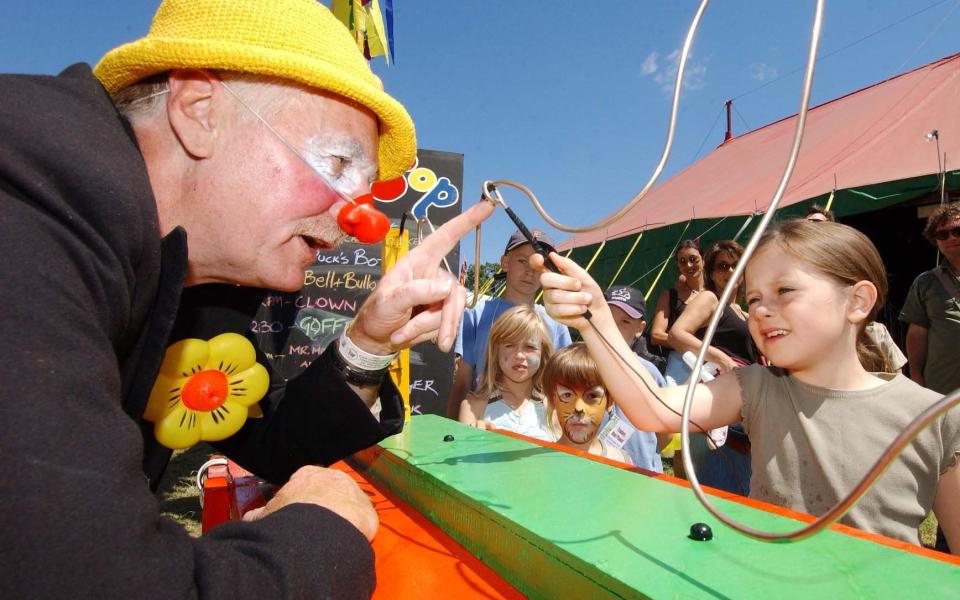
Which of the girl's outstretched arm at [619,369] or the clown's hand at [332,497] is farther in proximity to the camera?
the girl's outstretched arm at [619,369]

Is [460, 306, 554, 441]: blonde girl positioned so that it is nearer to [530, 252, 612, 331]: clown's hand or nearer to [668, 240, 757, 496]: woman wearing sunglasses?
[668, 240, 757, 496]: woman wearing sunglasses

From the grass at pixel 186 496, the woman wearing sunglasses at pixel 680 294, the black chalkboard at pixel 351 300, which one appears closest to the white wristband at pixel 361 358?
the grass at pixel 186 496

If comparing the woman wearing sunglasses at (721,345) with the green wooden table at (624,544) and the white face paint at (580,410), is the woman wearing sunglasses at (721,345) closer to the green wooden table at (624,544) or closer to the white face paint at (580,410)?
the white face paint at (580,410)

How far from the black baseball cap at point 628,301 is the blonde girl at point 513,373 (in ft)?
2.15

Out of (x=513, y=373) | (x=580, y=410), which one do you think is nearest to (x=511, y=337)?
(x=513, y=373)

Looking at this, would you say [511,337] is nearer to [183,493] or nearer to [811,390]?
[811,390]

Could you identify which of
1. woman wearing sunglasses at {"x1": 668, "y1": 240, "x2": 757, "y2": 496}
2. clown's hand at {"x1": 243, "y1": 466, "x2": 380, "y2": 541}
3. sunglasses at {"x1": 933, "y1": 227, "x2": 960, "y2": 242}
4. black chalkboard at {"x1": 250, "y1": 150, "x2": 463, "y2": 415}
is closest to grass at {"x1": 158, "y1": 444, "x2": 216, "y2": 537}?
black chalkboard at {"x1": 250, "y1": 150, "x2": 463, "y2": 415}

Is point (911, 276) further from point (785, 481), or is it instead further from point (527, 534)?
point (527, 534)

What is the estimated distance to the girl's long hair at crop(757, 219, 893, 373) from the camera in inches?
53.9

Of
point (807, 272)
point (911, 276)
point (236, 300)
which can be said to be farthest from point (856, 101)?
point (236, 300)

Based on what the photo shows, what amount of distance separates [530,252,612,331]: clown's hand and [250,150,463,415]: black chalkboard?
285 cm

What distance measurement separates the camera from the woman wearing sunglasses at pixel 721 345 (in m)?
2.54

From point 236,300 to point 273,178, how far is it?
0.52 meters

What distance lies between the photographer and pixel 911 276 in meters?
6.67
